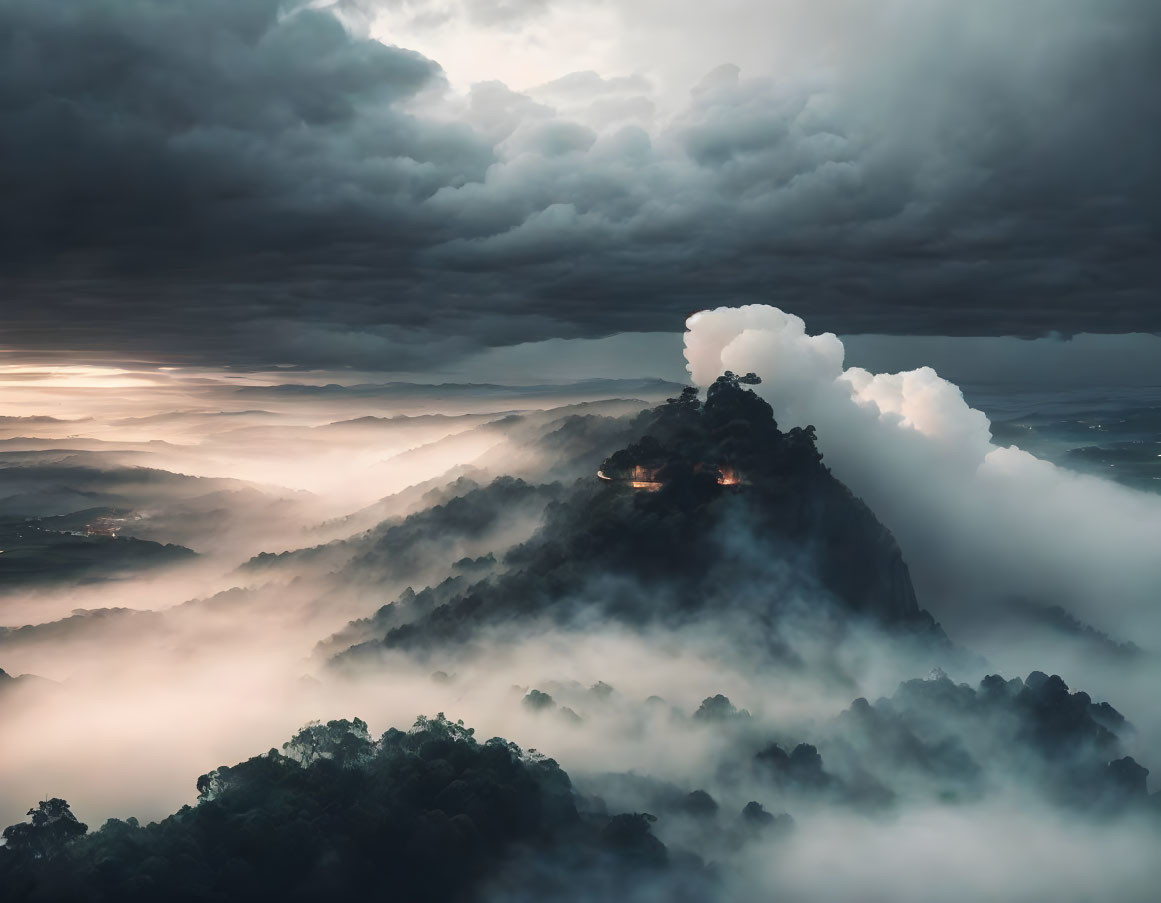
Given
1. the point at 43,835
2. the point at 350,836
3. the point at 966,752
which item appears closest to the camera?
the point at 43,835

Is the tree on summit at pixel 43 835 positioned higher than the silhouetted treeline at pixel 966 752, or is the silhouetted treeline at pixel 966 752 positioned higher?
the tree on summit at pixel 43 835

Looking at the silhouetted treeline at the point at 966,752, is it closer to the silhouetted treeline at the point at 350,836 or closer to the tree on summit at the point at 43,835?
the silhouetted treeline at the point at 350,836

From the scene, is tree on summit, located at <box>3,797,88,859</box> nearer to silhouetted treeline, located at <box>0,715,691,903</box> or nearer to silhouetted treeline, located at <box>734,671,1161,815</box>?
silhouetted treeline, located at <box>0,715,691,903</box>

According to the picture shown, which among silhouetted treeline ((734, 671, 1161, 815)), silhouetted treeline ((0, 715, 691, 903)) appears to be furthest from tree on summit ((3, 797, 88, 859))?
silhouetted treeline ((734, 671, 1161, 815))

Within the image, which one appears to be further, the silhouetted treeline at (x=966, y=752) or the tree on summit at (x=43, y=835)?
the silhouetted treeline at (x=966, y=752)

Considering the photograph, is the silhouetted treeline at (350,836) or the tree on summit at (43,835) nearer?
the silhouetted treeline at (350,836)

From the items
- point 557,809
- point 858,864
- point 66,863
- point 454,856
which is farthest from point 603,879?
point 66,863

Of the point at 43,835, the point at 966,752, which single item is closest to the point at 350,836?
the point at 43,835

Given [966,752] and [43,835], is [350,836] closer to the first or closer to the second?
[43,835]

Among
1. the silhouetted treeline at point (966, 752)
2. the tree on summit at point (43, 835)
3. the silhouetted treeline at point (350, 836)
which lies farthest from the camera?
the silhouetted treeline at point (966, 752)

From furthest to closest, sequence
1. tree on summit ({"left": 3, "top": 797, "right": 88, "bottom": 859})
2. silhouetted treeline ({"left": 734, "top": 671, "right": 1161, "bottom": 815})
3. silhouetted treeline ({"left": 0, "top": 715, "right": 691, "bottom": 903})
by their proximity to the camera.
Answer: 1. silhouetted treeline ({"left": 734, "top": 671, "right": 1161, "bottom": 815})
2. tree on summit ({"left": 3, "top": 797, "right": 88, "bottom": 859})
3. silhouetted treeline ({"left": 0, "top": 715, "right": 691, "bottom": 903})

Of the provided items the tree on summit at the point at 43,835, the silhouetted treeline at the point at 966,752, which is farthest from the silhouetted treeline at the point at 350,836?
the silhouetted treeline at the point at 966,752

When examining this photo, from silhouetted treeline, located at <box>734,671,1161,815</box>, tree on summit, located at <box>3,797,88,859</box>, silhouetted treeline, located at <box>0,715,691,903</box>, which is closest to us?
silhouetted treeline, located at <box>0,715,691,903</box>

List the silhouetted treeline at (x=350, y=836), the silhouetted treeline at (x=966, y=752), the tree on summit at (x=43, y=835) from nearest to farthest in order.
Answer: the silhouetted treeline at (x=350, y=836)
the tree on summit at (x=43, y=835)
the silhouetted treeline at (x=966, y=752)
